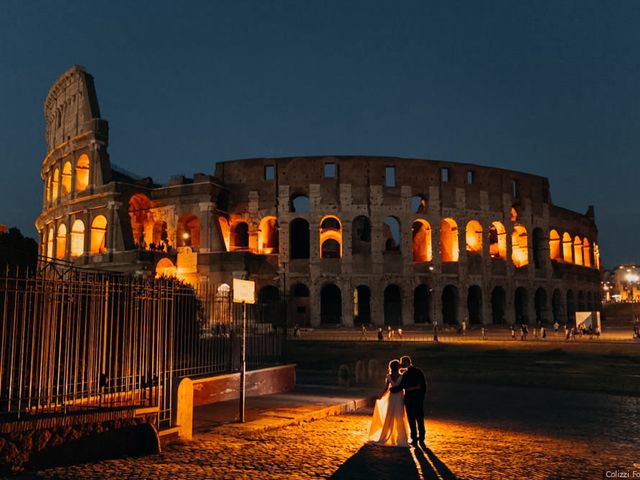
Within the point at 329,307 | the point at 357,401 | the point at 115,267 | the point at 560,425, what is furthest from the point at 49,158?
the point at 560,425

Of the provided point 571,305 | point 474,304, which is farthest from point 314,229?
point 571,305

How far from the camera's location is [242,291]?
883 centimetres

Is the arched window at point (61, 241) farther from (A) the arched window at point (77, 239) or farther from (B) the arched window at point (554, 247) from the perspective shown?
(B) the arched window at point (554, 247)

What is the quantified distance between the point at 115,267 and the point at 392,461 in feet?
102

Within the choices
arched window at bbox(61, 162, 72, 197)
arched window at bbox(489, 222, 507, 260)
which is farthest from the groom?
arched window at bbox(61, 162, 72, 197)

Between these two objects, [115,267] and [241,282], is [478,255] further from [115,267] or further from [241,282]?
[241,282]

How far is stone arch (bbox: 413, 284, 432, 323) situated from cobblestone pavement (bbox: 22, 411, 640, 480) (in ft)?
105

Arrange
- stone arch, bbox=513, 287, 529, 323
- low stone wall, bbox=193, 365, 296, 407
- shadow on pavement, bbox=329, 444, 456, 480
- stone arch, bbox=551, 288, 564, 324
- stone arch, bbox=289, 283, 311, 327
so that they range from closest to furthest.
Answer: shadow on pavement, bbox=329, 444, 456, 480 → low stone wall, bbox=193, 365, 296, 407 → stone arch, bbox=289, 283, 311, 327 → stone arch, bbox=513, 287, 529, 323 → stone arch, bbox=551, 288, 564, 324

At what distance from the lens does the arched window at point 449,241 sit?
3941 centimetres

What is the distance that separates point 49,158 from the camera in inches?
1754

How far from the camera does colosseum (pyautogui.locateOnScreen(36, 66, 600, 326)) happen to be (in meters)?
36.4

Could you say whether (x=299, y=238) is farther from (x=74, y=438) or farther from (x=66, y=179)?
(x=74, y=438)

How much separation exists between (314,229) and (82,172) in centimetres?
1736

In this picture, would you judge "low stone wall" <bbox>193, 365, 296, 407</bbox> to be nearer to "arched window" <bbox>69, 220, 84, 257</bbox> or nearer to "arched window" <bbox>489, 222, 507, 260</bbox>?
"arched window" <bbox>69, 220, 84, 257</bbox>
